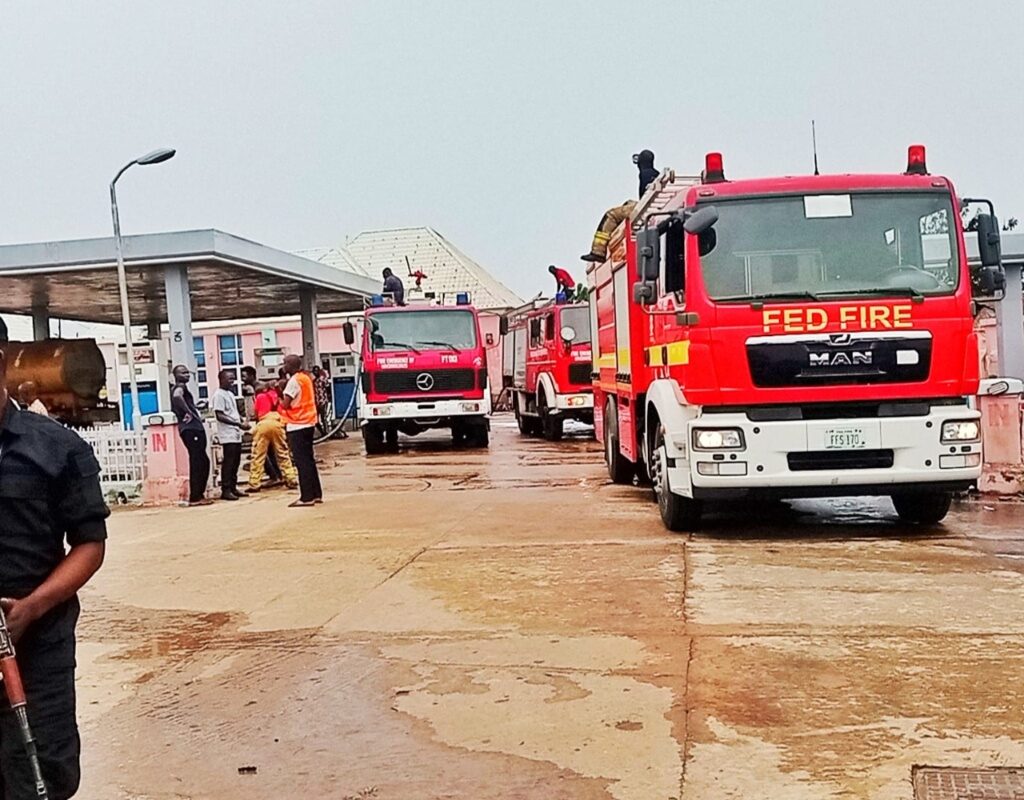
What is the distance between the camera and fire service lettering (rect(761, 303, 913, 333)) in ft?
26.7

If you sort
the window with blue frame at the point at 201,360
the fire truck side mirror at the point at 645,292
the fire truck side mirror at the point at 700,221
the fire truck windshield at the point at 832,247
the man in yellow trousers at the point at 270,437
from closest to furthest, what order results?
the fire truck side mirror at the point at 700,221 < the fire truck windshield at the point at 832,247 < the fire truck side mirror at the point at 645,292 < the man in yellow trousers at the point at 270,437 < the window with blue frame at the point at 201,360

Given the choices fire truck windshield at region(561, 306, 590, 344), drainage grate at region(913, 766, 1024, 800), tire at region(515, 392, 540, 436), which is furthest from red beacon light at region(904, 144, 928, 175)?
tire at region(515, 392, 540, 436)

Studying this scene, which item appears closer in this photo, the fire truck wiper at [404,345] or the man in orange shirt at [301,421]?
the man in orange shirt at [301,421]

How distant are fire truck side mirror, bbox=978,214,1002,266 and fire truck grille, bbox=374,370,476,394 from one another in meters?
12.0

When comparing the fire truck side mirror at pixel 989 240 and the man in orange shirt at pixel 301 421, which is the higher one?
the fire truck side mirror at pixel 989 240

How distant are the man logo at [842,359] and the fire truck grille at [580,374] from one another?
12.0 m

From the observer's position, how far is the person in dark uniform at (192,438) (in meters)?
13.4

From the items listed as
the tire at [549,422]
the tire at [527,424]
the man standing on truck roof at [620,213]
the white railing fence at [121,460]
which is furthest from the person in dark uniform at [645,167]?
the tire at [527,424]

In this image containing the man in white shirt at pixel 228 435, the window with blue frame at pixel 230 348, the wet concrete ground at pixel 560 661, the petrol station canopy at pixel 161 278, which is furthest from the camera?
the window with blue frame at pixel 230 348

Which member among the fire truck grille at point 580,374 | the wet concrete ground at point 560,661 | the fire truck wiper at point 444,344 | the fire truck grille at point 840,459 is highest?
the fire truck wiper at point 444,344

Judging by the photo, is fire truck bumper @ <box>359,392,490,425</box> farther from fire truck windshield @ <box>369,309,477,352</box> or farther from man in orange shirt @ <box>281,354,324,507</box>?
man in orange shirt @ <box>281,354,324,507</box>

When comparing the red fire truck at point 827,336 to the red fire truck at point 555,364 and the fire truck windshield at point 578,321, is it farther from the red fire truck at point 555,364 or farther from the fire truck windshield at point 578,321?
the fire truck windshield at point 578,321

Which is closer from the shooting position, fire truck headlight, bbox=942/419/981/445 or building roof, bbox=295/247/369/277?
fire truck headlight, bbox=942/419/981/445

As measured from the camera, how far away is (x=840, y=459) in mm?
8328
